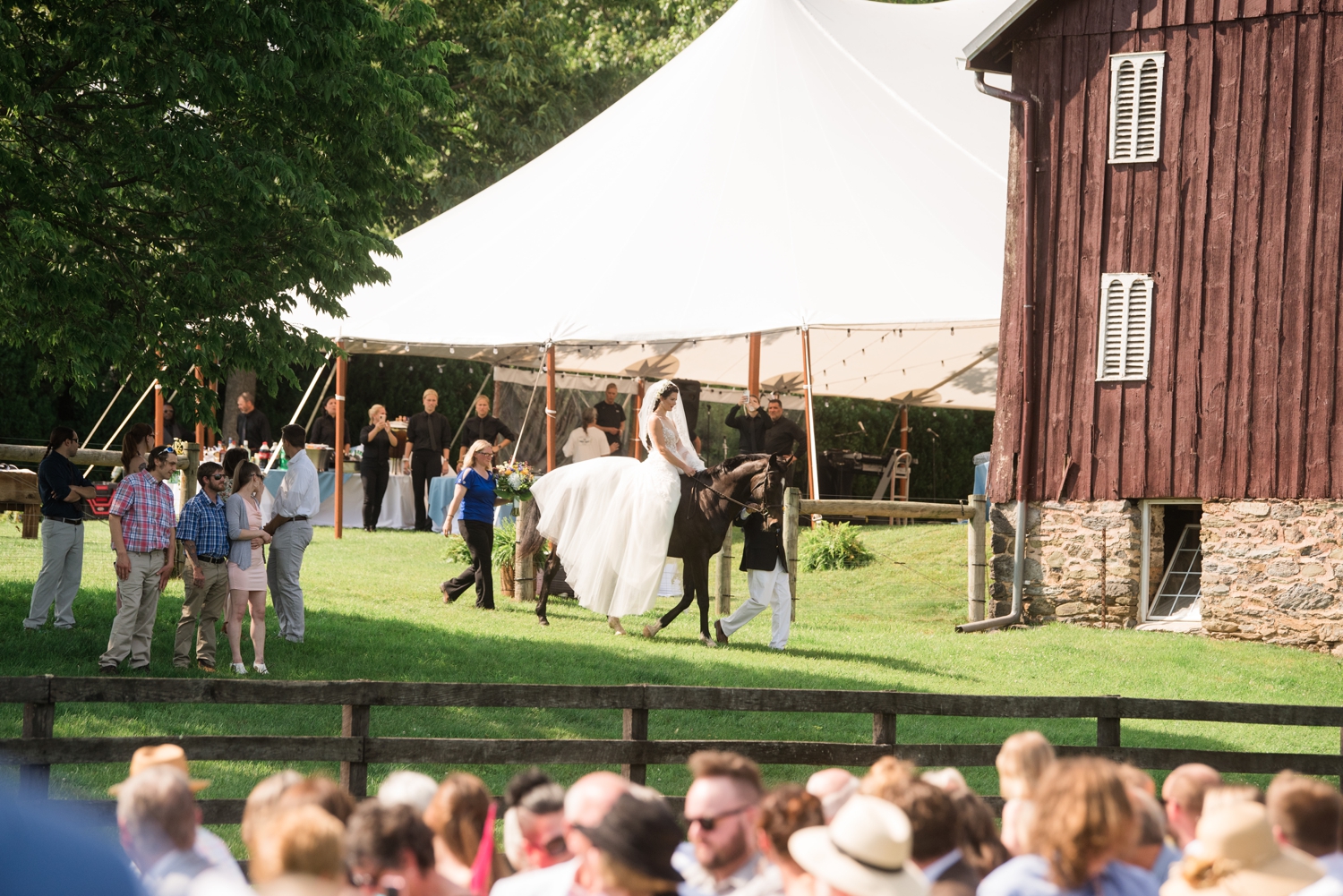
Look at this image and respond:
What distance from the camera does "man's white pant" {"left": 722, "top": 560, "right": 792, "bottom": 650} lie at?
41.5 ft

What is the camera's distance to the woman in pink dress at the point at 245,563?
34.0 ft

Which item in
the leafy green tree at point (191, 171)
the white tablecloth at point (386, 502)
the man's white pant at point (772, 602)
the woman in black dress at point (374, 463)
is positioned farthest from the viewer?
the white tablecloth at point (386, 502)

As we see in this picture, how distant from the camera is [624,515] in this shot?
13.0 m

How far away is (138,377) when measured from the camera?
36.8ft

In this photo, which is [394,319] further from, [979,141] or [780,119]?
[979,141]

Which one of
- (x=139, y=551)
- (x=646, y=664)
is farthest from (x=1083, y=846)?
(x=139, y=551)

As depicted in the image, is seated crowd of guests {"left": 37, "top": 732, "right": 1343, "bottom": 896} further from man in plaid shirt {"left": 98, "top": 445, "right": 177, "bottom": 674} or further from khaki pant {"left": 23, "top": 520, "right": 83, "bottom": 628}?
khaki pant {"left": 23, "top": 520, "right": 83, "bottom": 628}

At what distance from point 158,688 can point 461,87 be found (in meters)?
26.9

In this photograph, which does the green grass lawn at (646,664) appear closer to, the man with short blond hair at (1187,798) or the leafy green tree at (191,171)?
the leafy green tree at (191,171)

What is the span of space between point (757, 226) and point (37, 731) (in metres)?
14.7

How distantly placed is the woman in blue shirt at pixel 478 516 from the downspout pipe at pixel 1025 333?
5578 millimetres

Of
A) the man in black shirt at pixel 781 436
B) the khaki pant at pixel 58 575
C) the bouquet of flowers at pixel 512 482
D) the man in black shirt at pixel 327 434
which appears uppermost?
the man in black shirt at pixel 781 436

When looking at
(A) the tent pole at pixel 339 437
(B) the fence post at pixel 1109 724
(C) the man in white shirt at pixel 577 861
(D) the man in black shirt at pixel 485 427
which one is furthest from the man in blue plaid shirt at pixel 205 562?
(A) the tent pole at pixel 339 437

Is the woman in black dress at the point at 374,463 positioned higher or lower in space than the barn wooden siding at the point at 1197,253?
lower
